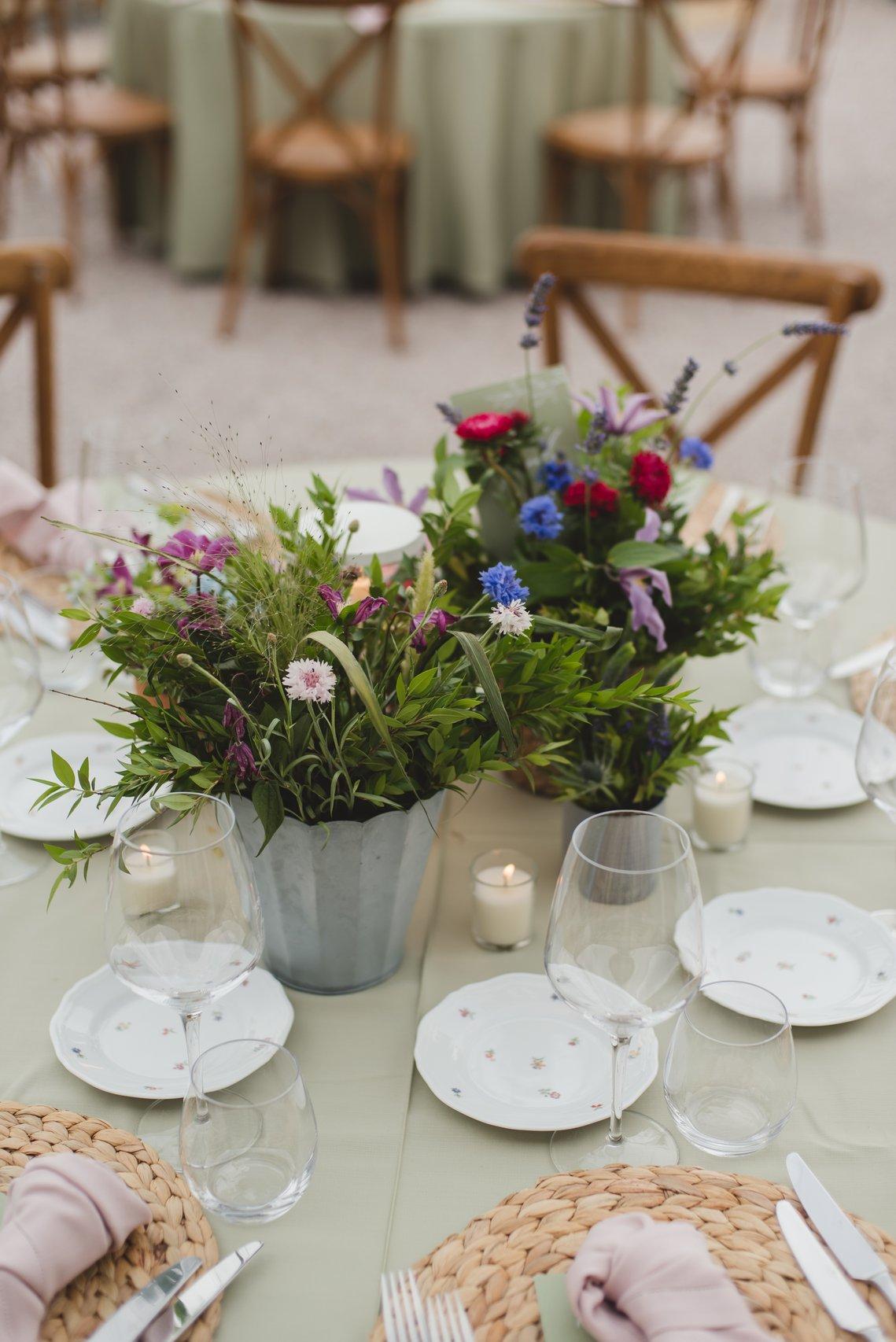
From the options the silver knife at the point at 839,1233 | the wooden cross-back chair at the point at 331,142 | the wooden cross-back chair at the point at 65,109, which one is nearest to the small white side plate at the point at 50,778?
the silver knife at the point at 839,1233

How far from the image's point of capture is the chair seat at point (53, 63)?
15.0 ft

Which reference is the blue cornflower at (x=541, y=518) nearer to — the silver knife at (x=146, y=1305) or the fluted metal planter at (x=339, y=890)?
the fluted metal planter at (x=339, y=890)

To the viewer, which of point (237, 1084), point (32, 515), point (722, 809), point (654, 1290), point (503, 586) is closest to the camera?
point (654, 1290)

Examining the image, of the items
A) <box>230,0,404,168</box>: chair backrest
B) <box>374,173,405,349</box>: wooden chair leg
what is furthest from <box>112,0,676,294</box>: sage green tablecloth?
<box>374,173,405,349</box>: wooden chair leg

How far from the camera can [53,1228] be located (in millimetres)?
713

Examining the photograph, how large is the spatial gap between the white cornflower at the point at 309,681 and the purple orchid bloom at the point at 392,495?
351mm

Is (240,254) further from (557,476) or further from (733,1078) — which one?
(733,1078)

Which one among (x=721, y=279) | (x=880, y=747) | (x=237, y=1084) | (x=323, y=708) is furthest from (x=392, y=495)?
(x=721, y=279)

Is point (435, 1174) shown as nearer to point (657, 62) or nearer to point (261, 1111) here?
point (261, 1111)

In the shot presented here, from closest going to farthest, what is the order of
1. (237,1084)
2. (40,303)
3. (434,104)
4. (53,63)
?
(237,1084), (40,303), (434,104), (53,63)

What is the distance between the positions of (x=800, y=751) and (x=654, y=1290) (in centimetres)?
65

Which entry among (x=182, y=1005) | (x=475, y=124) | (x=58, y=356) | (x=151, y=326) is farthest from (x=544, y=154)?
(x=182, y=1005)

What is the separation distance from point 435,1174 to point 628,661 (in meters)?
0.39

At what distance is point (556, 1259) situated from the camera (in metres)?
0.73
